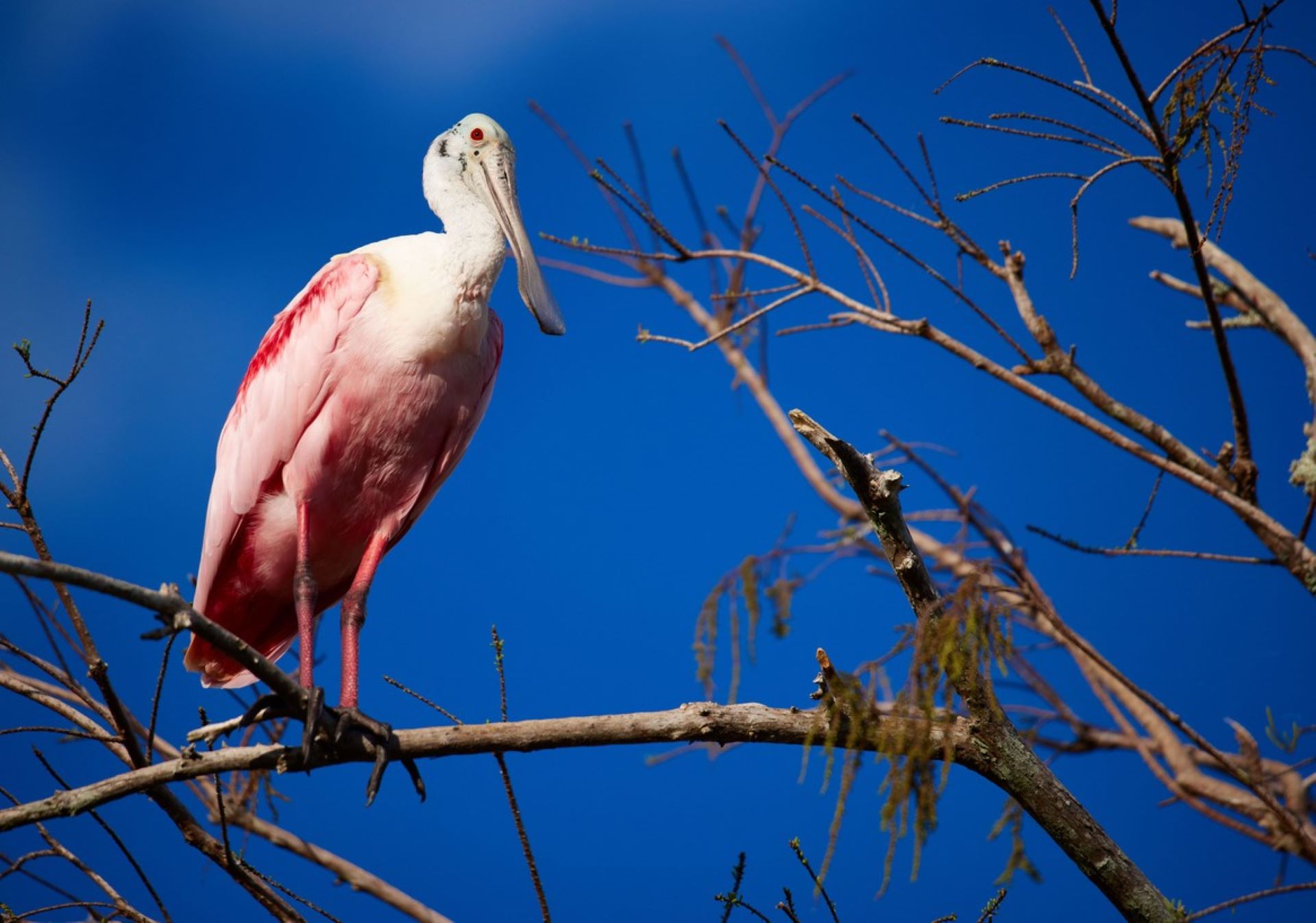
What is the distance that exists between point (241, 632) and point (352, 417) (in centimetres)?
84

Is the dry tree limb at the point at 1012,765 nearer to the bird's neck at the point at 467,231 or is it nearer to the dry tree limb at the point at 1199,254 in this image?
the dry tree limb at the point at 1199,254

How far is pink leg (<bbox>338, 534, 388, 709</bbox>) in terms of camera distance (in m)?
3.08

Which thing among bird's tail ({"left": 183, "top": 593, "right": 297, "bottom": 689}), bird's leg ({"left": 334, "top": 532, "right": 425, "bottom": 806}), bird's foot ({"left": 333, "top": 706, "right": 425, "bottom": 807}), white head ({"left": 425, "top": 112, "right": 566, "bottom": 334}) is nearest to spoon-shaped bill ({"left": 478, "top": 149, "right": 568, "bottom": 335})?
white head ({"left": 425, "top": 112, "right": 566, "bottom": 334})

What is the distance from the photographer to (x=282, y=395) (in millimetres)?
3457

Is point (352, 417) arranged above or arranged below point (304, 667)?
above

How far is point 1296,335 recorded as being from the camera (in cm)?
370

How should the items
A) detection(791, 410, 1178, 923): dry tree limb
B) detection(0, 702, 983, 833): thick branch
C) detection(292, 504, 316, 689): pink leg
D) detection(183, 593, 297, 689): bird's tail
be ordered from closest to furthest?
detection(0, 702, 983, 833): thick branch
detection(791, 410, 1178, 923): dry tree limb
detection(292, 504, 316, 689): pink leg
detection(183, 593, 297, 689): bird's tail

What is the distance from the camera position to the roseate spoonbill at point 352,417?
11.1ft

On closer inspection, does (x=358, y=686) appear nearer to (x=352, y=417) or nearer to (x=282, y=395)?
(x=352, y=417)

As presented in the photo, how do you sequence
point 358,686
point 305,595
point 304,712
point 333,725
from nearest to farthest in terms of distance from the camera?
point 304,712 → point 333,725 → point 358,686 → point 305,595

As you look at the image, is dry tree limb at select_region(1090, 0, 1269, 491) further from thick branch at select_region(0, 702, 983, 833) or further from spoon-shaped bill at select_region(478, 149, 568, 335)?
spoon-shaped bill at select_region(478, 149, 568, 335)

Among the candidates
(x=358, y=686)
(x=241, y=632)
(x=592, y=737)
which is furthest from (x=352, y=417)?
(x=592, y=737)

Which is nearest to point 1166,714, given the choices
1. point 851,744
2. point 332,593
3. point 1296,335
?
point 851,744

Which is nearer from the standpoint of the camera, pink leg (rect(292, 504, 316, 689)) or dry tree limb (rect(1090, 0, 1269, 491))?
dry tree limb (rect(1090, 0, 1269, 491))
